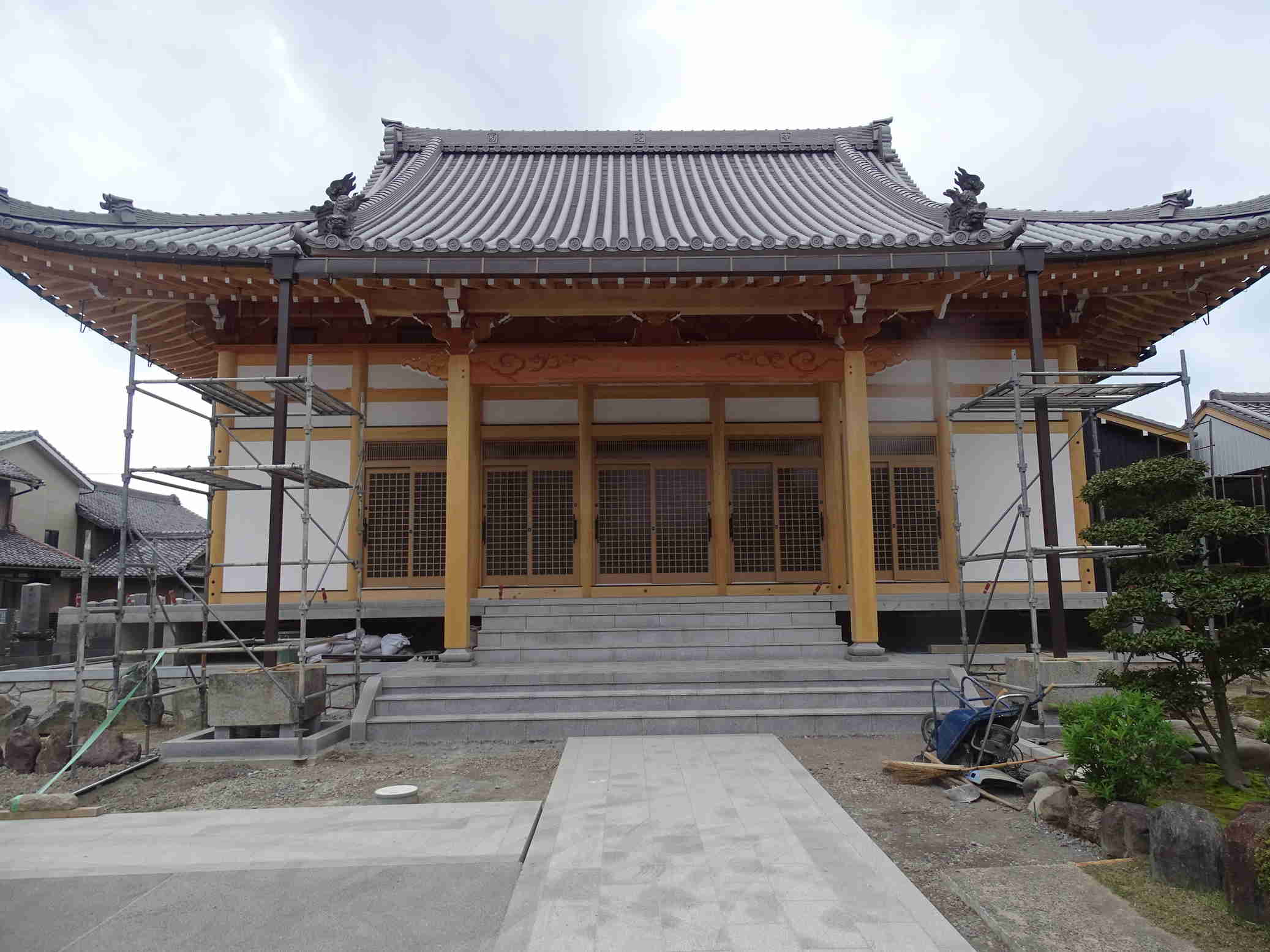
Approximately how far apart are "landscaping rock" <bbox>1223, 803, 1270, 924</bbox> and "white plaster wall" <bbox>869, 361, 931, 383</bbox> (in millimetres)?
7837

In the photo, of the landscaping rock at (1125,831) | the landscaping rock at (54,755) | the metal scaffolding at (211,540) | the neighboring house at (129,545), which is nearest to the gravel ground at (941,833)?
the landscaping rock at (1125,831)

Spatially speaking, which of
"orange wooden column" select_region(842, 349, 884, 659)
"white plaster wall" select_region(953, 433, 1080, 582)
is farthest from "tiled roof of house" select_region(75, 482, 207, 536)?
"white plaster wall" select_region(953, 433, 1080, 582)

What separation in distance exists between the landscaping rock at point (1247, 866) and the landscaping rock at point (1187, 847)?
0.62ft

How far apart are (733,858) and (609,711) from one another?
3.50 metres

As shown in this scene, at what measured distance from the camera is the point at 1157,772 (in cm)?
485

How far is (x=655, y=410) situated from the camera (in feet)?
37.2

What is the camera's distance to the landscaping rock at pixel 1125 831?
4.42 m

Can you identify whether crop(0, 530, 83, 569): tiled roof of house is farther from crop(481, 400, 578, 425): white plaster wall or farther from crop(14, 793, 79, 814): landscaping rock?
crop(14, 793, 79, 814): landscaping rock

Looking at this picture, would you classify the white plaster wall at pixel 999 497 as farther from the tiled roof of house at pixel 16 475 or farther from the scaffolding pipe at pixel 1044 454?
the tiled roof of house at pixel 16 475

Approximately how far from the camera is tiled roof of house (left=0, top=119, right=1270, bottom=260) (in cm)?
858

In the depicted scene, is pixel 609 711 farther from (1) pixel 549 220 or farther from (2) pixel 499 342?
(1) pixel 549 220

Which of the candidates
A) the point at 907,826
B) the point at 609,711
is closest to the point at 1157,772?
the point at 907,826

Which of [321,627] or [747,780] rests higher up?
[321,627]

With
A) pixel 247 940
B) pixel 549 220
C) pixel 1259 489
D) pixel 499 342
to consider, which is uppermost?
pixel 549 220
